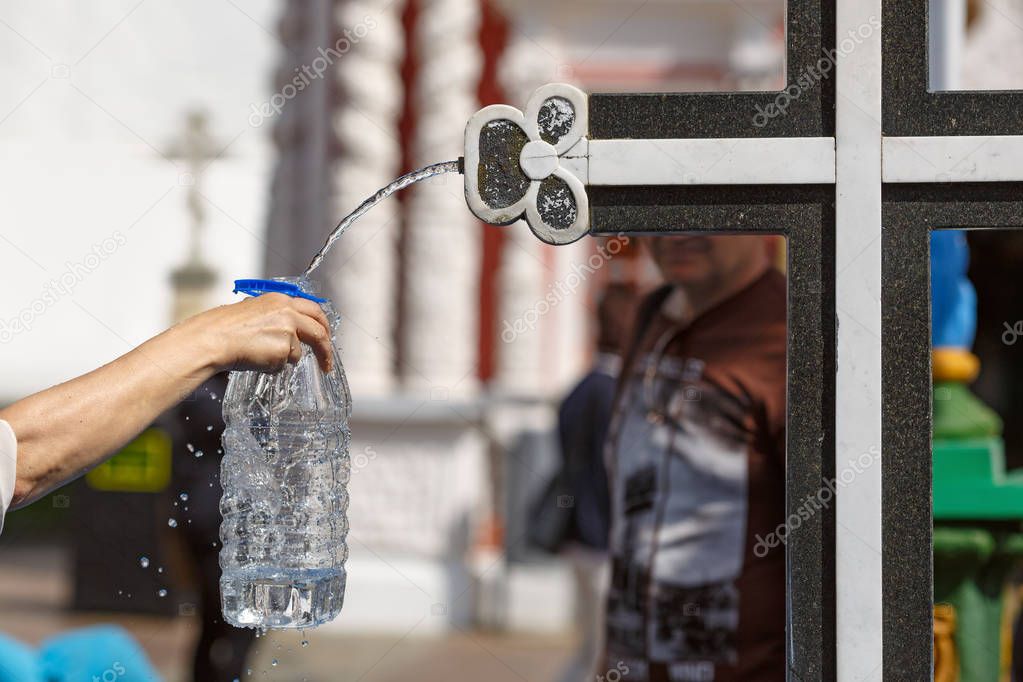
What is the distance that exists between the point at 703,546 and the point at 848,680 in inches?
40.0

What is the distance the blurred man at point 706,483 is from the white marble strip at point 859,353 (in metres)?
0.92

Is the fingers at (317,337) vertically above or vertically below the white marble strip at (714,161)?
below

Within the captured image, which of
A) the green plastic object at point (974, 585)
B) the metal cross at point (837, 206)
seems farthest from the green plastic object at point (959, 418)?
the metal cross at point (837, 206)

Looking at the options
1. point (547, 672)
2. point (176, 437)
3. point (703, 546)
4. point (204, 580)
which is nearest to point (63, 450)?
point (703, 546)

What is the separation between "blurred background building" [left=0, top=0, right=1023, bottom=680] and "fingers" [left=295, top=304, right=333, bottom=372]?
4854mm

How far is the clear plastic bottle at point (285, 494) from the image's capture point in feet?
5.21

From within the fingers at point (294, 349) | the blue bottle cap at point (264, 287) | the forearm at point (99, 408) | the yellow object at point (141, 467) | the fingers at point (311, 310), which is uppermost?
the yellow object at point (141, 467)

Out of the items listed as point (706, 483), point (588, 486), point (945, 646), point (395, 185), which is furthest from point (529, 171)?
point (588, 486)

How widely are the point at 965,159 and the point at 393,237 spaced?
5.91 m

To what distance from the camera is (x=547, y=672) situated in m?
5.62

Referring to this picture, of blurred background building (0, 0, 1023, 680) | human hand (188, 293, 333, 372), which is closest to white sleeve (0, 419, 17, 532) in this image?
human hand (188, 293, 333, 372)

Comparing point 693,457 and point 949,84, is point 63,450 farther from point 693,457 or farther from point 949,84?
point 949,84

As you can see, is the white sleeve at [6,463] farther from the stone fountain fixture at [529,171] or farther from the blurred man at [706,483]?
the blurred man at [706,483]

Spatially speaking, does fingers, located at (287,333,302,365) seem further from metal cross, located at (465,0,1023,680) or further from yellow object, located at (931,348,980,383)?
yellow object, located at (931,348,980,383)
